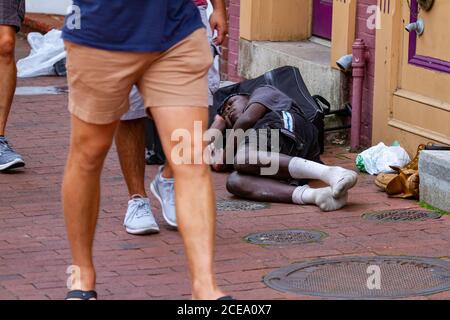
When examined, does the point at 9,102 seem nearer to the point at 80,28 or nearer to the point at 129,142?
the point at 129,142

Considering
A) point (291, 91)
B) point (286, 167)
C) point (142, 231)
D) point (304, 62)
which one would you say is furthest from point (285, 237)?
point (304, 62)

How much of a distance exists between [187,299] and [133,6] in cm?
122

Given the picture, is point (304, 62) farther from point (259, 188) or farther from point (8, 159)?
point (8, 159)

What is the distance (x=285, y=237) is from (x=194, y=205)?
175 centimetres

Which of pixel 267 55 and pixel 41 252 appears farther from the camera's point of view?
pixel 267 55

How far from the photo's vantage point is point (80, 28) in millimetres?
4676

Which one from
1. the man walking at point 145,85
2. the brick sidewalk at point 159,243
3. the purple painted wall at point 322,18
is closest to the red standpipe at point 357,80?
the brick sidewalk at point 159,243

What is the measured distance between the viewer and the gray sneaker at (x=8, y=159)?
7.87m

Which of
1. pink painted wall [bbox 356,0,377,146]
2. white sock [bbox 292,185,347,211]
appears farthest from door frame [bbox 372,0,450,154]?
white sock [bbox 292,185,347,211]

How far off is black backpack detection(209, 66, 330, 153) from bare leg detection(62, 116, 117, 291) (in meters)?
3.37

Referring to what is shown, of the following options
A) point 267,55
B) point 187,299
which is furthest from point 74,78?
point 267,55

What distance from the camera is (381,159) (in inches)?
300

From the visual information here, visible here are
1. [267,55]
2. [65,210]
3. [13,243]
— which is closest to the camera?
[65,210]
